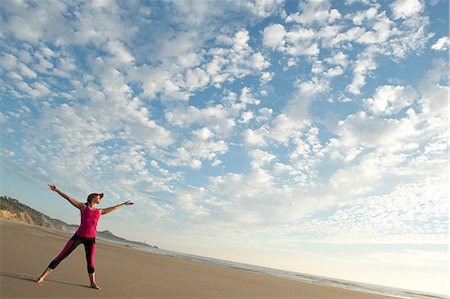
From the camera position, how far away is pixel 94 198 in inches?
292

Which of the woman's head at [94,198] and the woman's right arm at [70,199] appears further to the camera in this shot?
the woman's head at [94,198]

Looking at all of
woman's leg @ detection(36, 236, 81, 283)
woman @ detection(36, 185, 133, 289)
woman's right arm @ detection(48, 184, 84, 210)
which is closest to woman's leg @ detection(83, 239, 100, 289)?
woman @ detection(36, 185, 133, 289)

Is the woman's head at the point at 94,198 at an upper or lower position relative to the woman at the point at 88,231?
upper

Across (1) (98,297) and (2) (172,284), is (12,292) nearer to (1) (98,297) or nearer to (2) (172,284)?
(1) (98,297)

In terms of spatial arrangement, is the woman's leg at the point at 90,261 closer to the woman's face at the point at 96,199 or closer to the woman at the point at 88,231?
the woman at the point at 88,231

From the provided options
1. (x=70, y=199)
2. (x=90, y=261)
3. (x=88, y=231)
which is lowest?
(x=90, y=261)

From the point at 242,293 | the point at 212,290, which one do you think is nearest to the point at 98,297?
the point at 212,290

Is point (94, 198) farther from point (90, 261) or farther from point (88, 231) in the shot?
point (90, 261)

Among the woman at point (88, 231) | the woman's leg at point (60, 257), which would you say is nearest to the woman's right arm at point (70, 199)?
the woman at point (88, 231)

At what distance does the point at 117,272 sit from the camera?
9.88 meters

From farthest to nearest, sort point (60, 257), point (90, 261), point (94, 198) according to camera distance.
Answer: point (94, 198) → point (90, 261) → point (60, 257)

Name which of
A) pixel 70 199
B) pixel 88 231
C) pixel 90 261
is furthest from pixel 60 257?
pixel 70 199

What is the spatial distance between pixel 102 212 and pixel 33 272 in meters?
2.43

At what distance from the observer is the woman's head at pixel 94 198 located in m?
7.37
